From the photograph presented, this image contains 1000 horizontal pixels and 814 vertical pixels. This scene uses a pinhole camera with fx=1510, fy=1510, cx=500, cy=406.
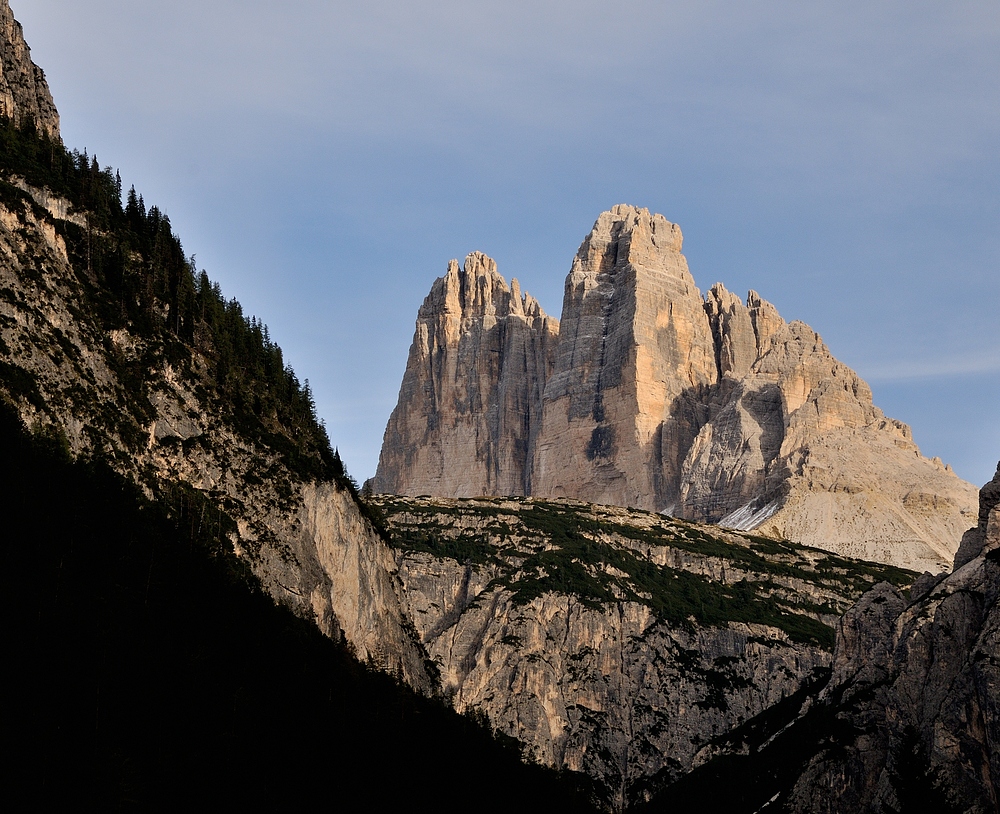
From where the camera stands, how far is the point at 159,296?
141 metres

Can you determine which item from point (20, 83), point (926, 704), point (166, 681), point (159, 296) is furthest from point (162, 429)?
point (926, 704)

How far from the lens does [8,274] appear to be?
115688 millimetres

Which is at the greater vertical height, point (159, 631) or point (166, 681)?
point (159, 631)

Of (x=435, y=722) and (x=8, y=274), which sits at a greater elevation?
(x=8, y=274)

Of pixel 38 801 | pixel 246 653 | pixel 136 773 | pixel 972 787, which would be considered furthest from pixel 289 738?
pixel 972 787

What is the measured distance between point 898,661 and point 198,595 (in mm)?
62356

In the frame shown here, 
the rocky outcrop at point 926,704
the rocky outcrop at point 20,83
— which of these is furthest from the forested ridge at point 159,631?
the rocky outcrop at point 926,704

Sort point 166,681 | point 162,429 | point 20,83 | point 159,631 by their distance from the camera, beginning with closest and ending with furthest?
point 166,681, point 159,631, point 162,429, point 20,83

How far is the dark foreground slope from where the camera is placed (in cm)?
8475

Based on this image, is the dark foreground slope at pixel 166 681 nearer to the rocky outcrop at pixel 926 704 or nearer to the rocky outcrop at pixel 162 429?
the rocky outcrop at pixel 162 429

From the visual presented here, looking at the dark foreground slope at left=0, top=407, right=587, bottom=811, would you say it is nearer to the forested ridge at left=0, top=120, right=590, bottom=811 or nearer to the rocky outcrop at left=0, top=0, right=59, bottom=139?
the forested ridge at left=0, top=120, right=590, bottom=811

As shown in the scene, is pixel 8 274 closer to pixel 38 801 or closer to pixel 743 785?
pixel 38 801

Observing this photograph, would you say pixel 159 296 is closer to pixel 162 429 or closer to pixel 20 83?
pixel 162 429

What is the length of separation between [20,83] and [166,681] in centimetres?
8825
